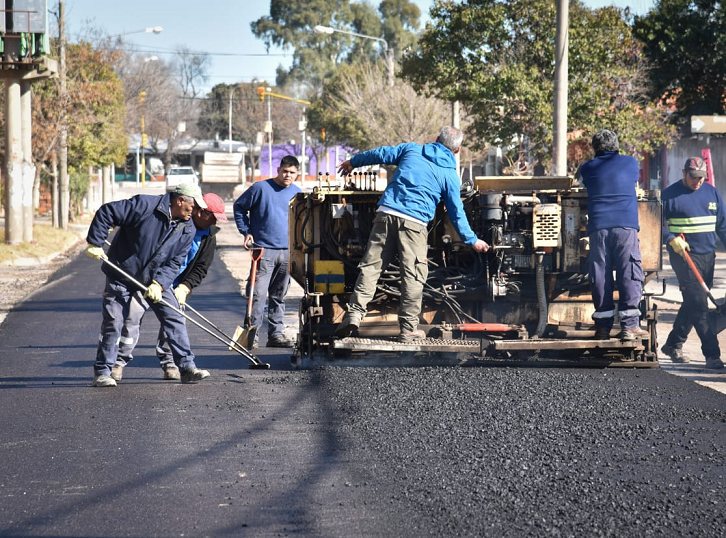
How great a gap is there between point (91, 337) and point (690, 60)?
61.7 feet

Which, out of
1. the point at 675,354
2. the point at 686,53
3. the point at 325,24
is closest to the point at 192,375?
the point at 675,354

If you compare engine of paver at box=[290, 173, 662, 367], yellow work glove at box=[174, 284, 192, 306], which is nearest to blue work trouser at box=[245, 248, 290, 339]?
engine of paver at box=[290, 173, 662, 367]

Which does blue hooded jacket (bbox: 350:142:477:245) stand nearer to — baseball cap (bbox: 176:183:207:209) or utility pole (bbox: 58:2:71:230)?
baseball cap (bbox: 176:183:207:209)

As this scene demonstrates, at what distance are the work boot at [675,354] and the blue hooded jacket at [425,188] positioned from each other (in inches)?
99.1

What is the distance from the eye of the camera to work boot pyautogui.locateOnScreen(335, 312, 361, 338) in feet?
26.4

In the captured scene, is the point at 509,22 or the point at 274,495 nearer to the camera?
the point at 274,495

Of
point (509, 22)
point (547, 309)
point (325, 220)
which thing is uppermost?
point (509, 22)

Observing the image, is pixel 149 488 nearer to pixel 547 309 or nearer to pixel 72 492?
pixel 72 492

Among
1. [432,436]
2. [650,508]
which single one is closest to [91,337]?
[432,436]

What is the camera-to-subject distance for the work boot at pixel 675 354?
30.5 feet

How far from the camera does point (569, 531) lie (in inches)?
172

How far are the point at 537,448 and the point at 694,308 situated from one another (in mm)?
4052

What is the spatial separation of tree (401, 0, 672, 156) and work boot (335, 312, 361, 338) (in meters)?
12.0

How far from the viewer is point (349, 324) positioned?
8055 millimetres
